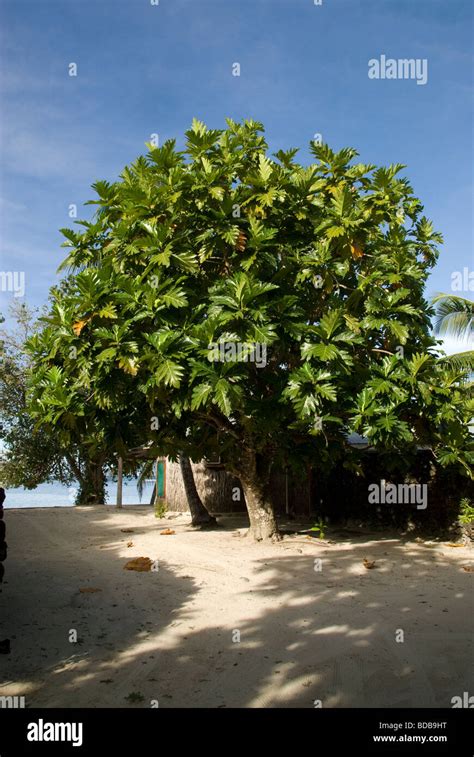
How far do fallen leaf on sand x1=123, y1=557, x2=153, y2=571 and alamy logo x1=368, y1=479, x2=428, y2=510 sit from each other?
6.46 m

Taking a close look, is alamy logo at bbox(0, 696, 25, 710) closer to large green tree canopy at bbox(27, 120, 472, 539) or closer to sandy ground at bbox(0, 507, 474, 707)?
sandy ground at bbox(0, 507, 474, 707)

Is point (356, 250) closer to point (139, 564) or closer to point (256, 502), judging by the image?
point (256, 502)

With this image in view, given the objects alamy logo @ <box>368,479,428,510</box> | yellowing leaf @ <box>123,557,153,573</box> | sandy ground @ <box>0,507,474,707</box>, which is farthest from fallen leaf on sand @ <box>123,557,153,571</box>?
alamy logo @ <box>368,479,428,510</box>

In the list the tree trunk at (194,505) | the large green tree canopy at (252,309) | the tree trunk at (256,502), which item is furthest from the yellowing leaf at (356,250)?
the tree trunk at (194,505)

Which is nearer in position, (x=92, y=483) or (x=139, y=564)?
(x=139, y=564)

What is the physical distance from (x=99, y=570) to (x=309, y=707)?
555 cm

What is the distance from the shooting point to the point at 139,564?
9633mm

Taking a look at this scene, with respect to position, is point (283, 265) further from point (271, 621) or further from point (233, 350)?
point (271, 621)
